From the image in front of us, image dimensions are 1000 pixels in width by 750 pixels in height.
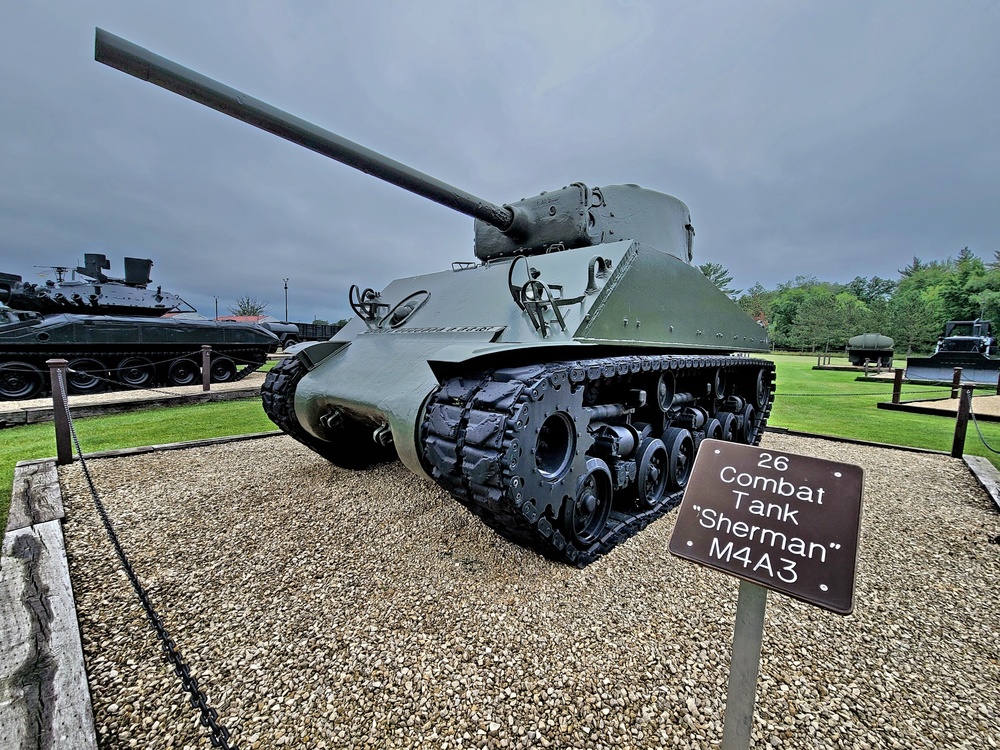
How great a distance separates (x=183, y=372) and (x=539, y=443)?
1300 centimetres

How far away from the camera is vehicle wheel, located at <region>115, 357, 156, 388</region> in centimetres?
1172

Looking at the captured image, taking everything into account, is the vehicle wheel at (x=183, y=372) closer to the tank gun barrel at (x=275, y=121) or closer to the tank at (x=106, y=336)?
the tank at (x=106, y=336)

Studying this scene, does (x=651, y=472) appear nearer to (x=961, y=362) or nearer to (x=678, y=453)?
(x=678, y=453)

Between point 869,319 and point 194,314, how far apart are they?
128 feet

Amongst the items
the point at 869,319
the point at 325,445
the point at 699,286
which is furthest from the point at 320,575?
the point at 869,319

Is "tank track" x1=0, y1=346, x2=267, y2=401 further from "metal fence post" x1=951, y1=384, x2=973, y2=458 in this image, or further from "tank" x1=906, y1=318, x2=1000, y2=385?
"tank" x1=906, y1=318, x2=1000, y2=385

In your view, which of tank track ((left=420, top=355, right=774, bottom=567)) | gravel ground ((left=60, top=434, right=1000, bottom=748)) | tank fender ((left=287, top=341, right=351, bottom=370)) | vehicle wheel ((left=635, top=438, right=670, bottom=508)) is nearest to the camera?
gravel ground ((left=60, top=434, right=1000, bottom=748))

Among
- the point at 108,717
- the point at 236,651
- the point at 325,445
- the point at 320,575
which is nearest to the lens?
the point at 108,717

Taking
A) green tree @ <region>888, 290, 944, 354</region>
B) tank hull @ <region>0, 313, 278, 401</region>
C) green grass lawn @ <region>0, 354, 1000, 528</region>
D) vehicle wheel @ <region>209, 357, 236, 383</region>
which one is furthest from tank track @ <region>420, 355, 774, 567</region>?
green tree @ <region>888, 290, 944, 354</region>

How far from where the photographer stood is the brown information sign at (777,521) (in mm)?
1353

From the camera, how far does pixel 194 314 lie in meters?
13.8

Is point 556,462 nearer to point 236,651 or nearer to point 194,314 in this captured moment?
point 236,651

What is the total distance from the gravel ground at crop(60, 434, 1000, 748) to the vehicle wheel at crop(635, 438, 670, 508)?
0.57 metres

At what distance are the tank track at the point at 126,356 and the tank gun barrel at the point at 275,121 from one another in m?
7.83
